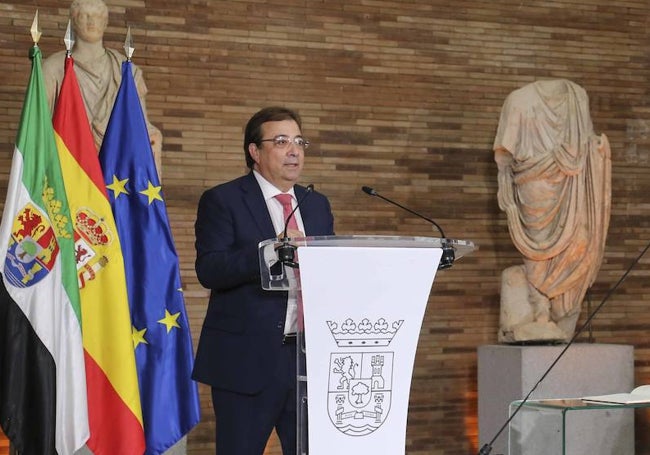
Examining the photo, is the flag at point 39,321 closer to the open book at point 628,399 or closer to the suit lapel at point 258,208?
the suit lapel at point 258,208

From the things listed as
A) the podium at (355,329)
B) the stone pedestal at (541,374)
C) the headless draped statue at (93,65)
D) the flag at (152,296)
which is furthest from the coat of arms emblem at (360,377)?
the stone pedestal at (541,374)

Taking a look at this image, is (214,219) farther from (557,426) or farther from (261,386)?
(557,426)

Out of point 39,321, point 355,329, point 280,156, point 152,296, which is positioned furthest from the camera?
point 152,296

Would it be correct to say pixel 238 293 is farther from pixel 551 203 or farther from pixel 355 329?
pixel 551 203

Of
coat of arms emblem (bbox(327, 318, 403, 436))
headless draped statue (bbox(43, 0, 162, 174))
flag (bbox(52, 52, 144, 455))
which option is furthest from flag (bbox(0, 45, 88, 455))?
coat of arms emblem (bbox(327, 318, 403, 436))

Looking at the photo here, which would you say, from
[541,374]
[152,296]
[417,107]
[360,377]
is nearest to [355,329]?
[360,377]

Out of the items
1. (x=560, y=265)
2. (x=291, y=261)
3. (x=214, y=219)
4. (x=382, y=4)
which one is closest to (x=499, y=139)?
(x=560, y=265)

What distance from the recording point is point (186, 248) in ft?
19.8

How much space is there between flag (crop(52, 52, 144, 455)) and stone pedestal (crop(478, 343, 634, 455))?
88.5 inches

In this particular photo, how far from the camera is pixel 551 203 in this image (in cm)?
590

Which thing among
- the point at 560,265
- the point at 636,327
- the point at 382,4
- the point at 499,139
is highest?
the point at 382,4

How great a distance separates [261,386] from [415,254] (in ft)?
2.10

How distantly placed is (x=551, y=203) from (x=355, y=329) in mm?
Answer: 3427

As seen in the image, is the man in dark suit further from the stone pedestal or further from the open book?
the stone pedestal
